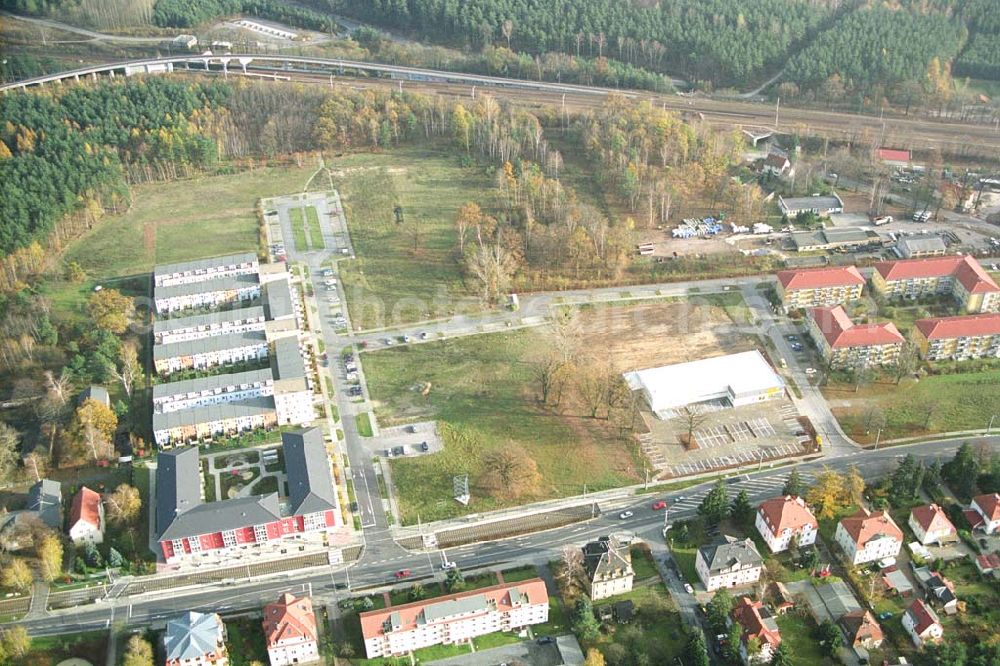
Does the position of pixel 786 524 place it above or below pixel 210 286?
below

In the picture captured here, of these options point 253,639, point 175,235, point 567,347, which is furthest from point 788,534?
point 175,235

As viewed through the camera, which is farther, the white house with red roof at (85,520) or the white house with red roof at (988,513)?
the white house with red roof at (85,520)

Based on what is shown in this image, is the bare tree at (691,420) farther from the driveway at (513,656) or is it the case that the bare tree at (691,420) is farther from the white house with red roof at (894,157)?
the white house with red roof at (894,157)

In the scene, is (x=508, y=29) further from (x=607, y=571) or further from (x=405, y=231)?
(x=607, y=571)

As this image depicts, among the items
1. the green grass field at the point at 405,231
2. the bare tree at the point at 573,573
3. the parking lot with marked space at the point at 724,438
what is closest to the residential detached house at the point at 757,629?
the bare tree at the point at 573,573

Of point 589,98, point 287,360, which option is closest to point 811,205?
point 589,98

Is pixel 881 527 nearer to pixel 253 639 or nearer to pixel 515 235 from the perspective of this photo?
pixel 253 639

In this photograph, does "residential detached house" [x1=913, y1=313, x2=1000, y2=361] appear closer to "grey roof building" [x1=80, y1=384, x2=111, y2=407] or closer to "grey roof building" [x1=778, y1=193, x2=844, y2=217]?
"grey roof building" [x1=778, y1=193, x2=844, y2=217]
